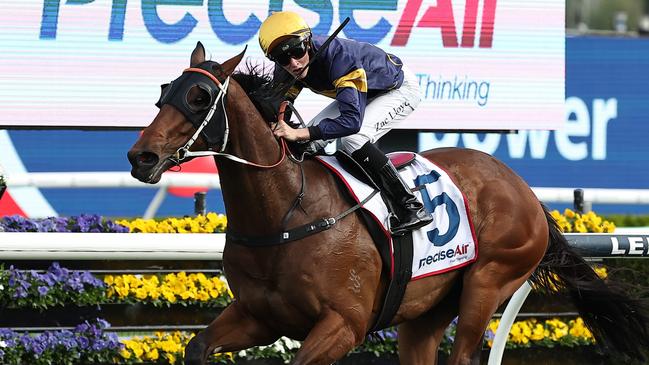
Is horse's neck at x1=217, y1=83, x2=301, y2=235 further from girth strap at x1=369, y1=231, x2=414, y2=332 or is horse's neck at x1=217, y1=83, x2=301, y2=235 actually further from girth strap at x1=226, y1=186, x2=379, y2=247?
girth strap at x1=369, y1=231, x2=414, y2=332

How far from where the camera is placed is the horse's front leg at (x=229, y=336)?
393cm

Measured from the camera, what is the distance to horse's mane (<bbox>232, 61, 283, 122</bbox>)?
386 cm

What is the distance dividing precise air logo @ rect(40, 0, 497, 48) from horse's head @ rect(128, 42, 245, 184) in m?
1.81

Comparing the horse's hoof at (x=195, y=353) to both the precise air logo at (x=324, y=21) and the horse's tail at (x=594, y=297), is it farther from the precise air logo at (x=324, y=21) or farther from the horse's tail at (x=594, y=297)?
the precise air logo at (x=324, y=21)

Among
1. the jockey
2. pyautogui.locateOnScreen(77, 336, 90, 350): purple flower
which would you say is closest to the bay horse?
the jockey

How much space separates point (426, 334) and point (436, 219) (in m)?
0.59

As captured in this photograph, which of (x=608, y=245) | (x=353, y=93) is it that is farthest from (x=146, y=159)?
(x=608, y=245)

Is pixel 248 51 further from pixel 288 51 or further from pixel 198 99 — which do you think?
pixel 198 99

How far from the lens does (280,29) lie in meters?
3.80

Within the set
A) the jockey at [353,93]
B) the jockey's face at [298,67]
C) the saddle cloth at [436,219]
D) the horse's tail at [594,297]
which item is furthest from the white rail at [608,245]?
the jockey's face at [298,67]

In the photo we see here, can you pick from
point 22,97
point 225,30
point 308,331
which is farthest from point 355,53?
point 22,97

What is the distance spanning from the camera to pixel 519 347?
18.1 feet

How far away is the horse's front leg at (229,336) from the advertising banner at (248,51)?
5.66 feet

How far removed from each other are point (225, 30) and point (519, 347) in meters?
2.15
